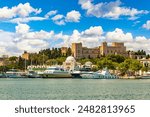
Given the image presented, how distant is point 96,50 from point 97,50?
1.57 ft

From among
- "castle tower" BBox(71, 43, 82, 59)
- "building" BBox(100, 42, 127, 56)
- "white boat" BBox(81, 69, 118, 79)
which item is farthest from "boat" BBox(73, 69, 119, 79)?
"building" BBox(100, 42, 127, 56)

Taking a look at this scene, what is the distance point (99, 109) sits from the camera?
13422mm

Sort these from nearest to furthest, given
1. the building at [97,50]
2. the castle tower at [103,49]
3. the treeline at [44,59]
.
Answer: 1. the treeline at [44,59]
2. the building at [97,50]
3. the castle tower at [103,49]

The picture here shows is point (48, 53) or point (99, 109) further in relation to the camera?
point (48, 53)

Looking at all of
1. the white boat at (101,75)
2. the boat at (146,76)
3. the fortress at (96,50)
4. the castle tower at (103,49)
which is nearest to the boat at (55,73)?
the white boat at (101,75)

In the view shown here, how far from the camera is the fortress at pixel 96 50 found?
102625 millimetres

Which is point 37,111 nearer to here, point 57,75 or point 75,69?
point 57,75

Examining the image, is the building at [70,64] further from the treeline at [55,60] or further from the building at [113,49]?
the building at [113,49]

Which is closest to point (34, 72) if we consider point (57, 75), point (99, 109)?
point (57, 75)

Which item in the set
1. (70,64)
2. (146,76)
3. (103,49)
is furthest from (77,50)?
(146,76)

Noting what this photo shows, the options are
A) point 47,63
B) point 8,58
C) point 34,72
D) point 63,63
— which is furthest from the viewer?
point 8,58

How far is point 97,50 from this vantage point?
4259 inches

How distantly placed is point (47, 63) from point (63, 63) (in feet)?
23.8

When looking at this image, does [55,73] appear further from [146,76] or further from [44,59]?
[44,59]
